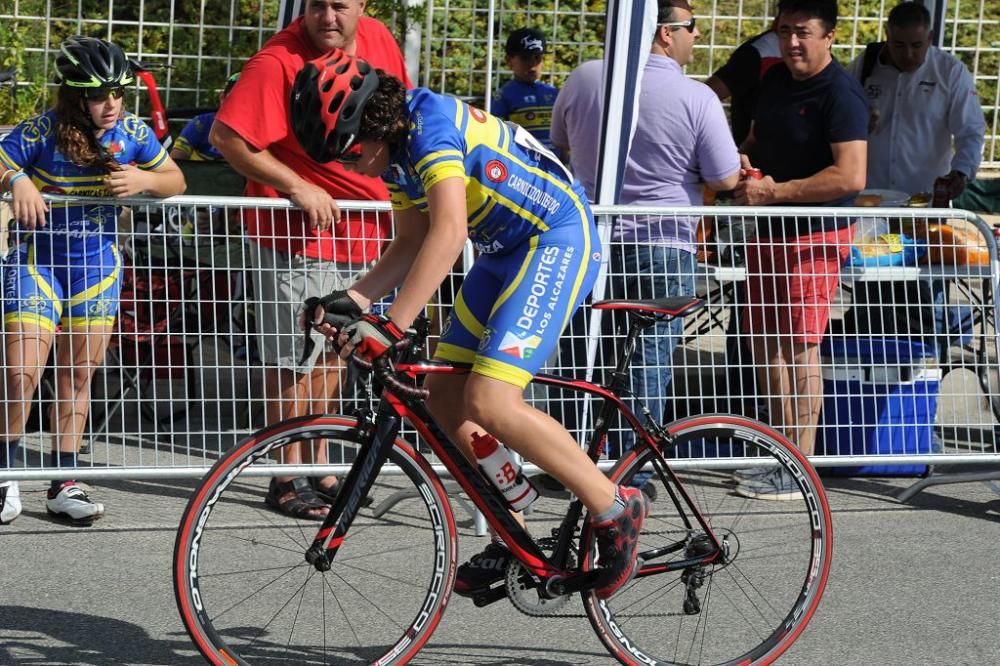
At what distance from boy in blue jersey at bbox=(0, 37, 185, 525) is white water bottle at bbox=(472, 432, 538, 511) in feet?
6.58

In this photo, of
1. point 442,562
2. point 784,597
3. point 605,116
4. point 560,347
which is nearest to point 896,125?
point 605,116

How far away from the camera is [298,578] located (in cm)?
431

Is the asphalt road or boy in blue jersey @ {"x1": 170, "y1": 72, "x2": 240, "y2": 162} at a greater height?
boy in blue jersey @ {"x1": 170, "y1": 72, "x2": 240, "y2": 162}

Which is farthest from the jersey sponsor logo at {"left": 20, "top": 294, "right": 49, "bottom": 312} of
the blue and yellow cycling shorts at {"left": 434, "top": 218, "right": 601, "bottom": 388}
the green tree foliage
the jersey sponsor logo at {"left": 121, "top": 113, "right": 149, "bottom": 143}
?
the green tree foliage

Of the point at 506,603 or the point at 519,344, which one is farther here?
the point at 506,603

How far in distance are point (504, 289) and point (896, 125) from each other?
16.0ft

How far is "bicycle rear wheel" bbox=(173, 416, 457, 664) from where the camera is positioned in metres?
3.88

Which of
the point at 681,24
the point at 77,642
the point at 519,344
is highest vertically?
the point at 681,24

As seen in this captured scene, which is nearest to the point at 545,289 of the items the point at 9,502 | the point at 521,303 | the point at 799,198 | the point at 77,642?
the point at 521,303

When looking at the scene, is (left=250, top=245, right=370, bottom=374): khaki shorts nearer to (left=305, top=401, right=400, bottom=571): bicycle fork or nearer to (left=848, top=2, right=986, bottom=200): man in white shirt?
(left=305, top=401, right=400, bottom=571): bicycle fork

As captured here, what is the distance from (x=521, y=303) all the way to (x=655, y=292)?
1.79m

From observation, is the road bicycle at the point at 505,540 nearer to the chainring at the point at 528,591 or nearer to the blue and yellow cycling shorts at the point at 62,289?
the chainring at the point at 528,591

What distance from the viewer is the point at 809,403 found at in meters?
5.79

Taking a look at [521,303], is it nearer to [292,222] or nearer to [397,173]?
[397,173]
